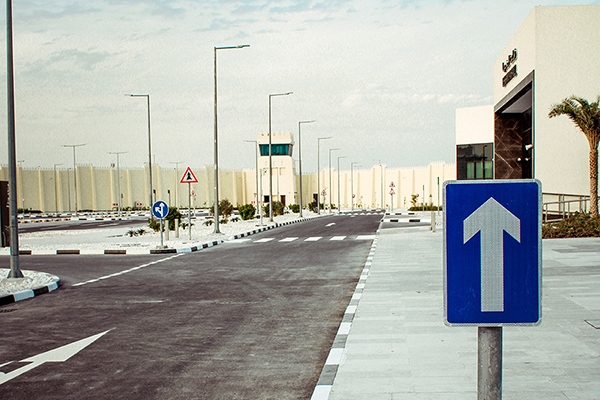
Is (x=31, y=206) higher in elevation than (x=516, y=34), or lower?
lower

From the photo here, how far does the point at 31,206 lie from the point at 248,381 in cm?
8463

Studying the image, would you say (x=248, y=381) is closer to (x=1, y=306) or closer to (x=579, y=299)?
(x=579, y=299)

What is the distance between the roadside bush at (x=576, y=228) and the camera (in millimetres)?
18906

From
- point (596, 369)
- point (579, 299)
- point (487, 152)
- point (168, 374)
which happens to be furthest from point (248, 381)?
point (487, 152)

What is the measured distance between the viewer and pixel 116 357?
19.8ft

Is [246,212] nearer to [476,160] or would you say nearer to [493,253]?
[476,160]

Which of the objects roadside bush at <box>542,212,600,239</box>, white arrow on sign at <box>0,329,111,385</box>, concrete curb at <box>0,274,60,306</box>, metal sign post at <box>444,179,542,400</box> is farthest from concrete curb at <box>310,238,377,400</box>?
roadside bush at <box>542,212,600,239</box>

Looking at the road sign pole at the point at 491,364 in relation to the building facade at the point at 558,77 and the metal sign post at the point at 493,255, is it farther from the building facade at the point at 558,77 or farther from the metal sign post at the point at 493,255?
the building facade at the point at 558,77

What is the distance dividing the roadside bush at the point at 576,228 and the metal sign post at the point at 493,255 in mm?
18726

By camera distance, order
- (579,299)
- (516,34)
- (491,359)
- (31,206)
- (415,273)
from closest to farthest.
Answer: (491,359), (579,299), (415,273), (516,34), (31,206)

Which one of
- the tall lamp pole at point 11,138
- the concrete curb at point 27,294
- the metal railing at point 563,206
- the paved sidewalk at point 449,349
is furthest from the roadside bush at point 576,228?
the tall lamp pole at point 11,138

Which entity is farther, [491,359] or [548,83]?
[548,83]

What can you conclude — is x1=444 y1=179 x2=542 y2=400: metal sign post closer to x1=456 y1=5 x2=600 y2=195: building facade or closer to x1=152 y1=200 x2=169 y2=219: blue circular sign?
x1=152 y1=200 x2=169 y2=219: blue circular sign

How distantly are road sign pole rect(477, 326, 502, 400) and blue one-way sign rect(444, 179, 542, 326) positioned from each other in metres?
0.07
